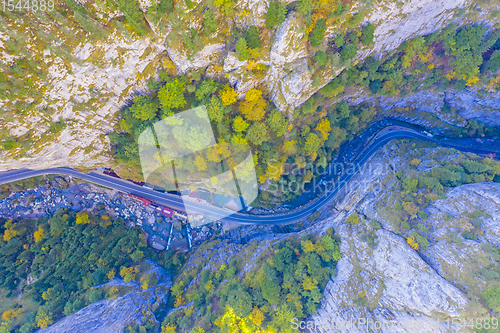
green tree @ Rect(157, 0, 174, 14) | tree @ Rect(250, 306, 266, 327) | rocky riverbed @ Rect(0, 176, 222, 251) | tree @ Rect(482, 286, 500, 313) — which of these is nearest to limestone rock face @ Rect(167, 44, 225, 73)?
green tree @ Rect(157, 0, 174, 14)

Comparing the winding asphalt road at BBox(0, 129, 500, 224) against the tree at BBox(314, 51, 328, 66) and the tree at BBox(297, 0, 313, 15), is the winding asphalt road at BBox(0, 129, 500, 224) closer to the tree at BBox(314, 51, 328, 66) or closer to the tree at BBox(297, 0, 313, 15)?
the tree at BBox(314, 51, 328, 66)

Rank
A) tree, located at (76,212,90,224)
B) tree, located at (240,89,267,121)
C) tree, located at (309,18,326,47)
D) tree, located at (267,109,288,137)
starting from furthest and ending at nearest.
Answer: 1. tree, located at (76,212,90,224)
2. tree, located at (267,109,288,137)
3. tree, located at (240,89,267,121)
4. tree, located at (309,18,326,47)

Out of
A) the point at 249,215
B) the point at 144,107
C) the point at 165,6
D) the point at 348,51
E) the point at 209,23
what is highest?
the point at 165,6

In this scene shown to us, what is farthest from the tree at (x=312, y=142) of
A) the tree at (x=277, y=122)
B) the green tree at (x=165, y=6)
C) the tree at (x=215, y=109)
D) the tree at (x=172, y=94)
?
the green tree at (x=165, y=6)

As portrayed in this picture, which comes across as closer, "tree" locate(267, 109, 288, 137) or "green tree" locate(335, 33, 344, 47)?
"green tree" locate(335, 33, 344, 47)

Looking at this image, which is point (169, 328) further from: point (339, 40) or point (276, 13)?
point (339, 40)

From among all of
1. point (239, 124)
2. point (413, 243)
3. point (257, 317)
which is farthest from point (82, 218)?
point (413, 243)
